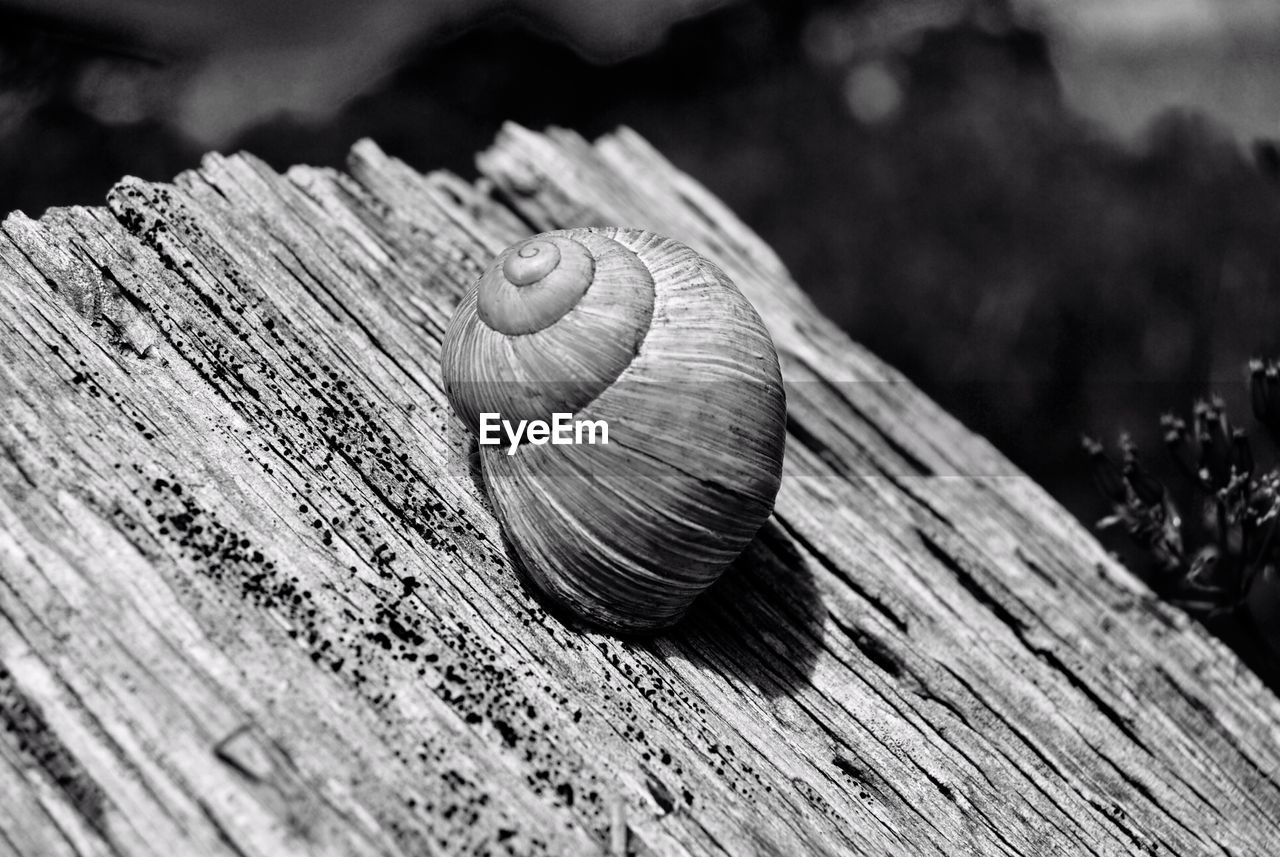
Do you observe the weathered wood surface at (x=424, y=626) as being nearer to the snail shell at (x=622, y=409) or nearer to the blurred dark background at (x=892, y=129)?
the snail shell at (x=622, y=409)

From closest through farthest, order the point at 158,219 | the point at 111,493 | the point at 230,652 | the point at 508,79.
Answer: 1. the point at 230,652
2. the point at 111,493
3. the point at 158,219
4. the point at 508,79

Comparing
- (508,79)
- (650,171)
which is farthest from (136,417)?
(508,79)

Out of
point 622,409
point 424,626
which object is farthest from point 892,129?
point 424,626

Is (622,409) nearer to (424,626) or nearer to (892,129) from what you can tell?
(424,626)

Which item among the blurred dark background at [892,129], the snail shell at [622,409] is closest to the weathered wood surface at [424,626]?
the snail shell at [622,409]

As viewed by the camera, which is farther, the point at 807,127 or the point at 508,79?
the point at 807,127

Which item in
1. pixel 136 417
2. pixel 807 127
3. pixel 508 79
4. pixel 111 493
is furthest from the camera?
pixel 807 127

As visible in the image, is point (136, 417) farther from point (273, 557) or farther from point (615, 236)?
point (615, 236)

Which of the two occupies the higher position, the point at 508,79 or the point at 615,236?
the point at 508,79
